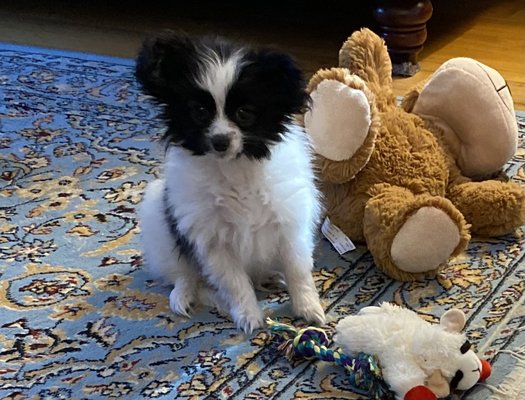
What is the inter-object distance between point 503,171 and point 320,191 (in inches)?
20.1

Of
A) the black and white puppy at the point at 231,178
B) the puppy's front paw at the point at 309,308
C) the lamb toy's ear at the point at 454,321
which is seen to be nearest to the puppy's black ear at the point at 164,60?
the black and white puppy at the point at 231,178

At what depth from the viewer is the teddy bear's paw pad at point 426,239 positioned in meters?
1.66

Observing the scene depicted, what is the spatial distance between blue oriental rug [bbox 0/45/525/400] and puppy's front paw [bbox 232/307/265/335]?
0.02 metres

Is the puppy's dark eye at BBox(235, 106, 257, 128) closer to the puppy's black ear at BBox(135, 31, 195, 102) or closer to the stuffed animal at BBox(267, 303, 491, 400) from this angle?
the puppy's black ear at BBox(135, 31, 195, 102)

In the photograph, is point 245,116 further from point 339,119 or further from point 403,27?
point 403,27

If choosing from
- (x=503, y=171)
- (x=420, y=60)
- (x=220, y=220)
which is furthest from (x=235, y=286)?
(x=420, y=60)

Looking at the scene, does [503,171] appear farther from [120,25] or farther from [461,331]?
[120,25]

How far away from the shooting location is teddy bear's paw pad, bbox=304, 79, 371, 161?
1.79 m

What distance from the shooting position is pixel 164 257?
1726 mm

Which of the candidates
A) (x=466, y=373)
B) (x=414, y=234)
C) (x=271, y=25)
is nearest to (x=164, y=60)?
(x=414, y=234)

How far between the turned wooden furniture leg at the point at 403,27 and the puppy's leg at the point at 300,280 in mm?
1444

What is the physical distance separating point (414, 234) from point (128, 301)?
0.59 m

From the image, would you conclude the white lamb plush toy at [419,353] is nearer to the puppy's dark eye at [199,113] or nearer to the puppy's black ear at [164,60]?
the puppy's dark eye at [199,113]

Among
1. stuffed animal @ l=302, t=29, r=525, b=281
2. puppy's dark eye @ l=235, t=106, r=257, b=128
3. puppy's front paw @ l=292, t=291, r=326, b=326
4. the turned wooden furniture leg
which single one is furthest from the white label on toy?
the turned wooden furniture leg
